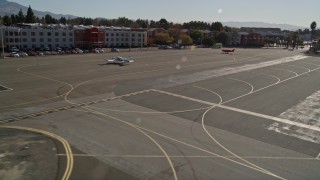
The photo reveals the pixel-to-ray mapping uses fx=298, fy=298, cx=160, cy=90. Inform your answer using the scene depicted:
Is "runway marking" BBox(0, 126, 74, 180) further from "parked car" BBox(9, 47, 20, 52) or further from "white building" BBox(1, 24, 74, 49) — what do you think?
"white building" BBox(1, 24, 74, 49)

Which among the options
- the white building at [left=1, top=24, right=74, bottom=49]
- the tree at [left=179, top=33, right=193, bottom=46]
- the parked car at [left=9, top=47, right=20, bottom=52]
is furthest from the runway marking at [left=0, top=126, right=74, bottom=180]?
the tree at [left=179, top=33, right=193, bottom=46]

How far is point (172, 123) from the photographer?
33.0 metres

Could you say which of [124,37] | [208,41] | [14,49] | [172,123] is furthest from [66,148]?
[208,41]

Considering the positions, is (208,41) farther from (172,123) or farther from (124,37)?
(172,123)

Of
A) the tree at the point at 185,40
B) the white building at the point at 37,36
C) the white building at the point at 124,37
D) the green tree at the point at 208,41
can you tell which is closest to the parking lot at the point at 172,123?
the white building at the point at 37,36

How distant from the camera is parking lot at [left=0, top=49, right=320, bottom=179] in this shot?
75.2ft

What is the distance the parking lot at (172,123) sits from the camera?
22.9m

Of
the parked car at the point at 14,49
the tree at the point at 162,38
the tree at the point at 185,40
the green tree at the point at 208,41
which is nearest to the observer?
the parked car at the point at 14,49

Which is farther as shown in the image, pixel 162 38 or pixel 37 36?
→ pixel 162 38

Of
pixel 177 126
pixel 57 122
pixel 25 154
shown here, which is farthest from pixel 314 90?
pixel 25 154

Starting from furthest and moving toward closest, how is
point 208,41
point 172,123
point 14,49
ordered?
point 208,41, point 14,49, point 172,123

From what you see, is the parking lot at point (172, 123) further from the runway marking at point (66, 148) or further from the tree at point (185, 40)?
the tree at point (185, 40)

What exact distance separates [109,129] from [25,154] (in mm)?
8618

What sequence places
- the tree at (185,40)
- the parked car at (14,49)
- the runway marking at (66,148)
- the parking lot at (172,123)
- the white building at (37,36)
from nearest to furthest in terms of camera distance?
the runway marking at (66,148)
the parking lot at (172,123)
the parked car at (14,49)
the white building at (37,36)
the tree at (185,40)
